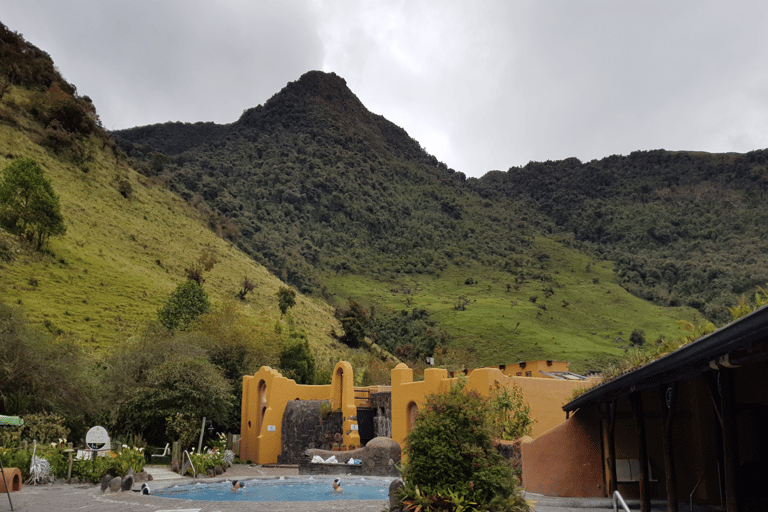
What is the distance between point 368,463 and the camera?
20250mm

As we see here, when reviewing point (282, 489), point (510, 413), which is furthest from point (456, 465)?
point (282, 489)

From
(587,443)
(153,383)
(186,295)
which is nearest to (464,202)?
(186,295)

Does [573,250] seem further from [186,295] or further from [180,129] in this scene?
[180,129]

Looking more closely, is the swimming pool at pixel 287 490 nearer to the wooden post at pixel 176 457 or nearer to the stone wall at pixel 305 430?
the wooden post at pixel 176 457

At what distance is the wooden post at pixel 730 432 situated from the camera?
549cm

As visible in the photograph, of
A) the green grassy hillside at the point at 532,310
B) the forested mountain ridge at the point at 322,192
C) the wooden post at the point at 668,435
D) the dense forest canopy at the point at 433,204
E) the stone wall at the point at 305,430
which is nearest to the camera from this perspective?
the wooden post at the point at 668,435

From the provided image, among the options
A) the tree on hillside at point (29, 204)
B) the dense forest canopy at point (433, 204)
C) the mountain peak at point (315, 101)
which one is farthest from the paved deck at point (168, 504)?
the mountain peak at point (315, 101)

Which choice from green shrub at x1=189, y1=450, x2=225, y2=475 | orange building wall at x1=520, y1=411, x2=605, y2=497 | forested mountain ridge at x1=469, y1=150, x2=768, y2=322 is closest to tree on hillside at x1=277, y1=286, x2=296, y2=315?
green shrub at x1=189, y1=450, x2=225, y2=475

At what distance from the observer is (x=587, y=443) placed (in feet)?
38.2

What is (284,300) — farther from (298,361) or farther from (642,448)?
(642,448)

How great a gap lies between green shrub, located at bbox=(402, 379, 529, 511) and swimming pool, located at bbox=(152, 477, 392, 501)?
24.5 ft

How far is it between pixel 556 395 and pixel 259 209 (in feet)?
267

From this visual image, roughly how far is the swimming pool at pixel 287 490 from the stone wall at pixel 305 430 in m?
5.04

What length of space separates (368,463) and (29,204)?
29762 mm
